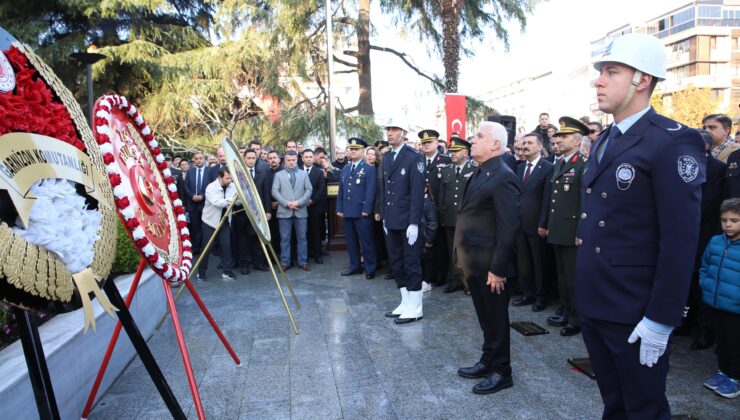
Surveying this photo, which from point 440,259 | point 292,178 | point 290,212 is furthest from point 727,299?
point 292,178

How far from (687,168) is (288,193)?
7.17m

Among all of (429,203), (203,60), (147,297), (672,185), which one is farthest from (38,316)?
(203,60)

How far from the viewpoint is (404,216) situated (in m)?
5.90

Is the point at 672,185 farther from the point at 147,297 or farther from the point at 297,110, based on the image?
the point at 297,110

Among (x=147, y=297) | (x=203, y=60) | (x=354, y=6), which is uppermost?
(x=354, y=6)

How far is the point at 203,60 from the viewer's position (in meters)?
17.3

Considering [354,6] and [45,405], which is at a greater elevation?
[354,6]

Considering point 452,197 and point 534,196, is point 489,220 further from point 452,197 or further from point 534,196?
point 452,197

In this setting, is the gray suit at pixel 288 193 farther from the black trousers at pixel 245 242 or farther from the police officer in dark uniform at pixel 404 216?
the police officer in dark uniform at pixel 404 216

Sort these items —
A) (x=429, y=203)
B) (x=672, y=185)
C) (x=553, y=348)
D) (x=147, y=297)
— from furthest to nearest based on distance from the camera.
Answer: (x=429, y=203), (x=147, y=297), (x=553, y=348), (x=672, y=185)

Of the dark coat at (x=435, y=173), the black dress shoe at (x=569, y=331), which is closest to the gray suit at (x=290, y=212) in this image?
the dark coat at (x=435, y=173)

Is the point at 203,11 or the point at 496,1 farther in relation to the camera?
the point at 203,11

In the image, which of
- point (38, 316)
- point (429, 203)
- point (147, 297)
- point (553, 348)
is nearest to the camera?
point (38, 316)

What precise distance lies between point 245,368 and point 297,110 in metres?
13.3
